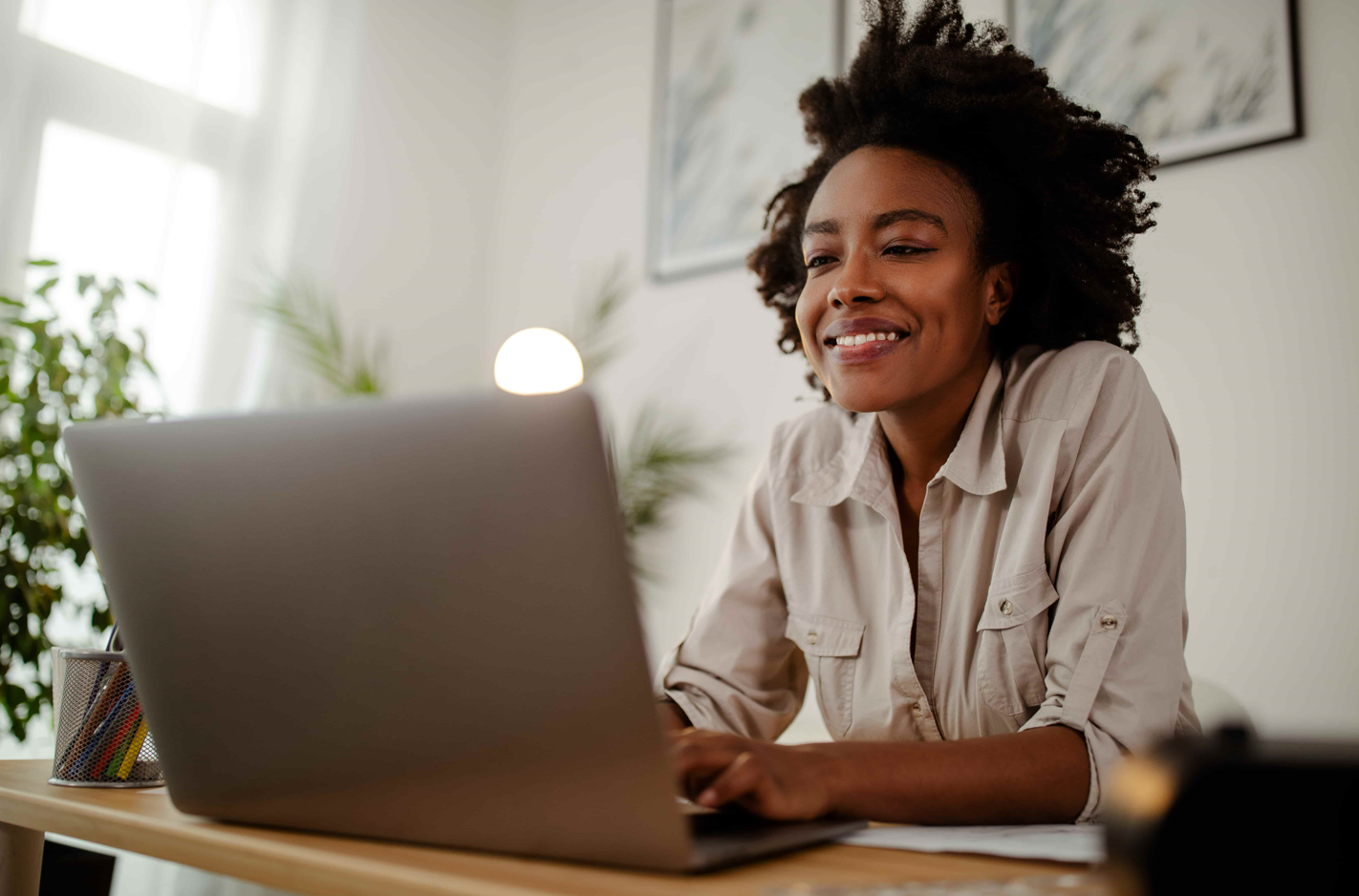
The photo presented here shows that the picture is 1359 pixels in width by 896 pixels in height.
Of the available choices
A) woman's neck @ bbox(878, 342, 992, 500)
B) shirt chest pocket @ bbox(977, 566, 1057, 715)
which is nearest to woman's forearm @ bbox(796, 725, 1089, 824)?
shirt chest pocket @ bbox(977, 566, 1057, 715)

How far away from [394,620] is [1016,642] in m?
0.75

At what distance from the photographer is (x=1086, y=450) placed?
1.09 m

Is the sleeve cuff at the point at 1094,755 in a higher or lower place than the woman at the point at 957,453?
lower

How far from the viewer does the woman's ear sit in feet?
4.54

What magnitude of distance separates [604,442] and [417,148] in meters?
3.38

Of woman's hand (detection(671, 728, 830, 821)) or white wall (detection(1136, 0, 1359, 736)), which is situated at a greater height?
white wall (detection(1136, 0, 1359, 736))

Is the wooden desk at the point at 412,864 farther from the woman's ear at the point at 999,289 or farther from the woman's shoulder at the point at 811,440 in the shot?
the woman's ear at the point at 999,289

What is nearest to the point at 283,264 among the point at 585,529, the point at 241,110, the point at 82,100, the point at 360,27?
the point at 241,110

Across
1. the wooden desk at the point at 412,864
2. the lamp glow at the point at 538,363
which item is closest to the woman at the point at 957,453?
the wooden desk at the point at 412,864

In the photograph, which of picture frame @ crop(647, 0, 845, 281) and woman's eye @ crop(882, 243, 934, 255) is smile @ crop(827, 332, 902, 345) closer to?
woman's eye @ crop(882, 243, 934, 255)

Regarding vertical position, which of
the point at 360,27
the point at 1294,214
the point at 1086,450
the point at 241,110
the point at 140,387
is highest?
the point at 360,27

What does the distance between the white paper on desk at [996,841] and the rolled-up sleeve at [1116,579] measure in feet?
0.62

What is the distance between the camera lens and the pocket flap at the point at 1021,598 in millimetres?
1073

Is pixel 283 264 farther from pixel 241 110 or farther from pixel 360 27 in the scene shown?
pixel 360 27
